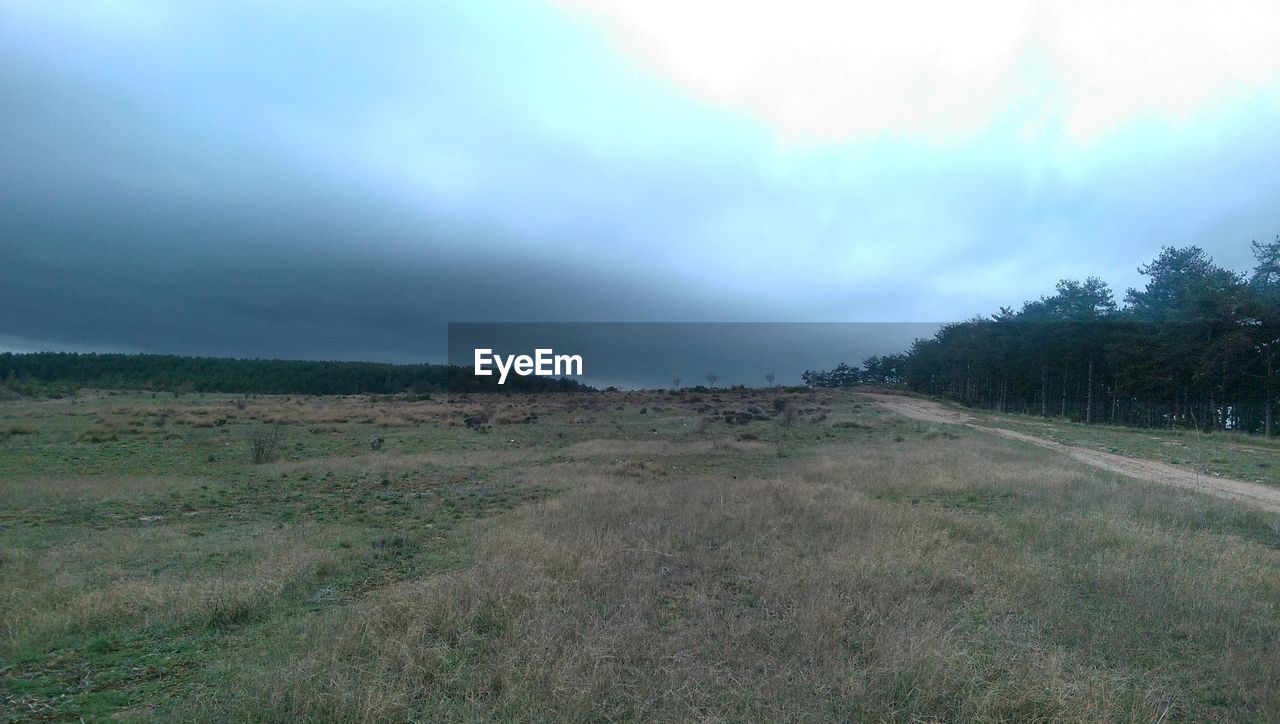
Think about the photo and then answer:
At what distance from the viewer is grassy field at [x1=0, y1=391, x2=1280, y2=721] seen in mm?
4652

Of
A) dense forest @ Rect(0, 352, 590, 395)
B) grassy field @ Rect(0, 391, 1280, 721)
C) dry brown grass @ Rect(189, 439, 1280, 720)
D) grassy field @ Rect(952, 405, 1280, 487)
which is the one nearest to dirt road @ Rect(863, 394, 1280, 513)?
grassy field @ Rect(952, 405, 1280, 487)

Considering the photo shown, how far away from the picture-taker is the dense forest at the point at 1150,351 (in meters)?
35.6

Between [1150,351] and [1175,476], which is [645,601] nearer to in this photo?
[1175,476]

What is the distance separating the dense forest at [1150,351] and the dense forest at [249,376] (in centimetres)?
5347

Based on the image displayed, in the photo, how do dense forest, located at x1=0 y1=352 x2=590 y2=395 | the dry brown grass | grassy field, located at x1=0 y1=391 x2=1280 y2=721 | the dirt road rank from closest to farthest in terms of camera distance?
the dry brown grass, grassy field, located at x1=0 y1=391 x2=1280 y2=721, the dirt road, dense forest, located at x1=0 y1=352 x2=590 y2=395

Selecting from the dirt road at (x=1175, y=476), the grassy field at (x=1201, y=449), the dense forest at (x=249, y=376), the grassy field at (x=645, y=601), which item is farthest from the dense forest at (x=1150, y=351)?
the dense forest at (x=249, y=376)

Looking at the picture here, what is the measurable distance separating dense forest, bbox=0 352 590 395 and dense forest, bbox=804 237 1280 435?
53471 millimetres

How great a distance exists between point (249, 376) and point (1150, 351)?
12294 cm

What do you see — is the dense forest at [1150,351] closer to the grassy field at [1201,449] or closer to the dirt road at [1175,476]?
the grassy field at [1201,449]

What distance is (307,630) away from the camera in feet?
19.6

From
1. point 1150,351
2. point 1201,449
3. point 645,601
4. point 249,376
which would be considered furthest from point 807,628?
point 249,376

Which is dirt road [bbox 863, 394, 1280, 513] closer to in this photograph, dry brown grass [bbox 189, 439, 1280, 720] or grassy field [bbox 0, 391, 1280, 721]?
grassy field [bbox 0, 391, 1280, 721]

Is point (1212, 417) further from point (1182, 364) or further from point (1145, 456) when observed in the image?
point (1145, 456)

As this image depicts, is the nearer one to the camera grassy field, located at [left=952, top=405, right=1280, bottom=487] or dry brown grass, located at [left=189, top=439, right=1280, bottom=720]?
dry brown grass, located at [left=189, top=439, right=1280, bottom=720]
